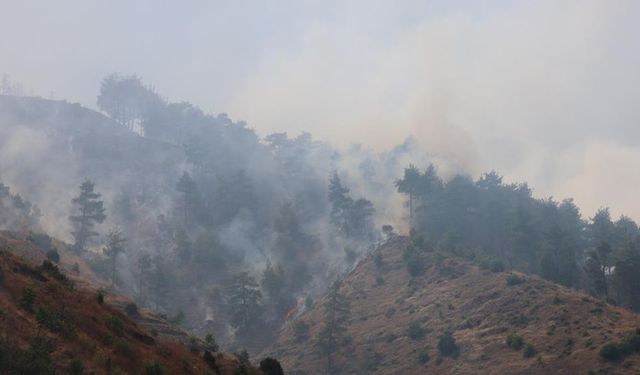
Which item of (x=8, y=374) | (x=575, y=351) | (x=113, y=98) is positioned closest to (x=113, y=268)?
(x=575, y=351)

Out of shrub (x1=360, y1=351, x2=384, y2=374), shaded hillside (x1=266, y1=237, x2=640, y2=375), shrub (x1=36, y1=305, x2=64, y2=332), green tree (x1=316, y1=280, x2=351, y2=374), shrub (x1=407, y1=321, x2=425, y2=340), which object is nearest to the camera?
shrub (x1=36, y1=305, x2=64, y2=332)

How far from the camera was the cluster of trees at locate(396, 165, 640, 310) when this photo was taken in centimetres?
8907

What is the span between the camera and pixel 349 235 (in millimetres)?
115625

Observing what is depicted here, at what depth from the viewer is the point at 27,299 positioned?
971 inches

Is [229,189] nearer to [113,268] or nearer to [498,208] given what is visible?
[113,268]

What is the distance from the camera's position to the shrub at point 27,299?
24.3 meters

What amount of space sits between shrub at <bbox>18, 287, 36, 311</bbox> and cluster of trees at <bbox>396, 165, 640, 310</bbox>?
76.9 metres

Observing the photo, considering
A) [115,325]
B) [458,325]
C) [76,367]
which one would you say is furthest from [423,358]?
[76,367]

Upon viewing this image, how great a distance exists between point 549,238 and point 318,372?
45429 millimetres

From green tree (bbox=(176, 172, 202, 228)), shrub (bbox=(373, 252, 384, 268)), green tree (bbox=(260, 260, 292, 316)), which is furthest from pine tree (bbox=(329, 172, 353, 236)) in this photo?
green tree (bbox=(176, 172, 202, 228))

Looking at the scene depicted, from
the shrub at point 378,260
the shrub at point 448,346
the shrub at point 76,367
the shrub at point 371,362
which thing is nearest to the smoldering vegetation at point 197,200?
the shrub at point 378,260

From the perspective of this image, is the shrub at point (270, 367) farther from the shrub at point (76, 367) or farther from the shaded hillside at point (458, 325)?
the shaded hillside at point (458, 325)

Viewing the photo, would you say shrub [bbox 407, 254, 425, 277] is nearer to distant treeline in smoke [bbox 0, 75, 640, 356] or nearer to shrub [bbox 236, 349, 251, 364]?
distant treeline in smoke [bbox 0, 75, 640, 356]

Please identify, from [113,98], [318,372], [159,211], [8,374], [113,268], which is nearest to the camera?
[8,374]
